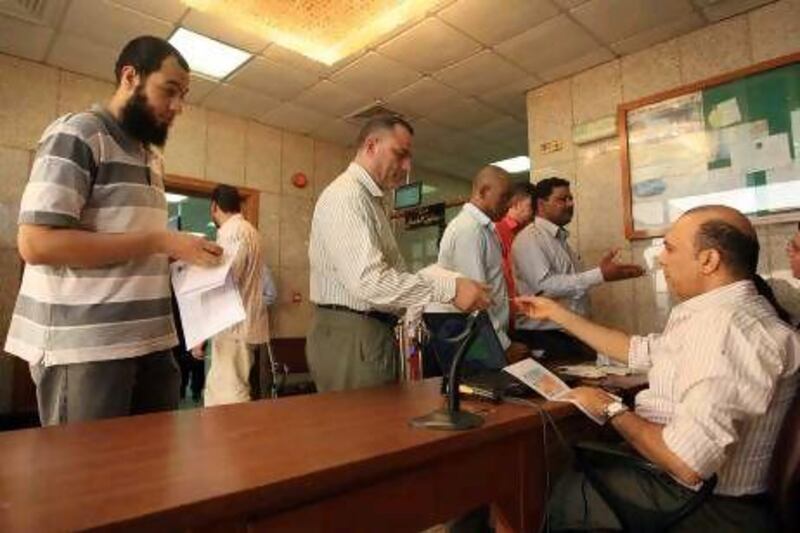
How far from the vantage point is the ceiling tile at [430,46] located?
3.47m

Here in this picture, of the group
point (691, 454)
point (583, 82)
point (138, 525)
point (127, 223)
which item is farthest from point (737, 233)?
point (583, 82)

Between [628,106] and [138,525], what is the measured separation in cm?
409

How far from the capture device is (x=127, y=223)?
131 centimetres

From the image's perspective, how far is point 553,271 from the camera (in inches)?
124

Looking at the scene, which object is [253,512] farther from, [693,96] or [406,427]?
[693,96]

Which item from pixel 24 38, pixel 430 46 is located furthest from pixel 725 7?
pixel 24 38

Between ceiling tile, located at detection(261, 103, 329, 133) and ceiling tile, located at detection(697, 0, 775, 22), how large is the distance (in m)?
3.19

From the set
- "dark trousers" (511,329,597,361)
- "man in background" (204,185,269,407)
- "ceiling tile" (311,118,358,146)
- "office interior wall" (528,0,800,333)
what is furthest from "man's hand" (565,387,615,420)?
"ceiling tile" (311,118,358,146)

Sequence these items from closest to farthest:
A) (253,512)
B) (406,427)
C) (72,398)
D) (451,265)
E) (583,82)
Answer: (253,512)
(406,427)
(72,398)
(451,265)
(583,82)

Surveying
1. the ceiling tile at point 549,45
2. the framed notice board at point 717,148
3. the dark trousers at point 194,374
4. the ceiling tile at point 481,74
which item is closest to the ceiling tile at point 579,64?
the ceiling tile at point 549,45

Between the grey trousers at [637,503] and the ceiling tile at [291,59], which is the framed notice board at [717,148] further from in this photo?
the grey trousers at [637,503]

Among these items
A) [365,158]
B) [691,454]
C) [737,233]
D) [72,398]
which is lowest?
[691,454]

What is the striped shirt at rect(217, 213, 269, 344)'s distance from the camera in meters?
3.17

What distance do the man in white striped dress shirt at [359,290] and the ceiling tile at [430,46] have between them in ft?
6.68
